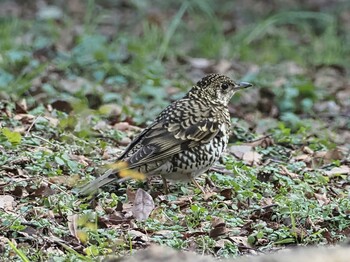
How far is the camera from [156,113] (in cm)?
1007

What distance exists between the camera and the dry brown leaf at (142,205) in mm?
6645

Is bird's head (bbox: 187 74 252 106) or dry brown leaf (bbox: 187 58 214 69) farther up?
bird's head (bbox: 187 74 252 106)

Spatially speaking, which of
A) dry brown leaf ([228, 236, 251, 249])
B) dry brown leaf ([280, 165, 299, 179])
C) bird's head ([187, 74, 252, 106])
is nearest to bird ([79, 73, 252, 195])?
bird's head ([187, 74, 252, 106])

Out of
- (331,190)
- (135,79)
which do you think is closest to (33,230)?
(331,190)

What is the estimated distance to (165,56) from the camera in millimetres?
12828

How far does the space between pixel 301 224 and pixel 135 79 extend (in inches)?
197

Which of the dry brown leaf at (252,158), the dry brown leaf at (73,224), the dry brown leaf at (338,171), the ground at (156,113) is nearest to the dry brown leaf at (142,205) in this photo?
the ground at (156,113)

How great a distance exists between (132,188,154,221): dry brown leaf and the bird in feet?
0.68

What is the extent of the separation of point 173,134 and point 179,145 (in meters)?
0.13

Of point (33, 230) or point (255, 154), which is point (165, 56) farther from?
point (33, 230)

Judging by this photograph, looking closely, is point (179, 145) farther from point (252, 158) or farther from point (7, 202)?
point (7, 202)

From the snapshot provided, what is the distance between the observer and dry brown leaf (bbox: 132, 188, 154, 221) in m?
6.64

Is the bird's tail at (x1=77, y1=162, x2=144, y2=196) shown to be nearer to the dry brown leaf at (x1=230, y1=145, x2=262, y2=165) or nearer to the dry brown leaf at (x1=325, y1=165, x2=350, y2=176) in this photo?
the dry brown leaf at (x1=230, y1=145, x2=262, y2=165)

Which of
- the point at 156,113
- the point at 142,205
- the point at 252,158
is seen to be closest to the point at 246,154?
the point at 252,158
